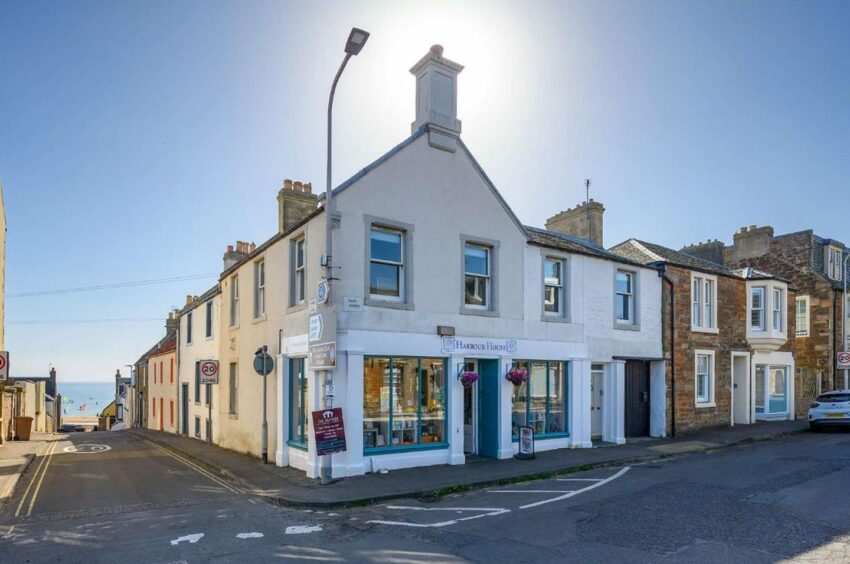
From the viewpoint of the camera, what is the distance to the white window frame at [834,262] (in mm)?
30609

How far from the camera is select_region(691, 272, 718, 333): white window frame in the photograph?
70.9 feet

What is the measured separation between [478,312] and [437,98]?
5.68 m

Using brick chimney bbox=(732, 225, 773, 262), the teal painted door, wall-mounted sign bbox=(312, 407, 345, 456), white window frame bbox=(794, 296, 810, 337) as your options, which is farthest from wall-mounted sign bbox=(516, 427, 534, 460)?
brick chimney bbox=(732, 225, 773, 262)

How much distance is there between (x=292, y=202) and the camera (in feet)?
58.2

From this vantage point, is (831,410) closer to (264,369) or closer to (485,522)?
(485,522)

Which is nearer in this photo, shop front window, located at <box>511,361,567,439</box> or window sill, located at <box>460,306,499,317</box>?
window sill, located at <box>460,306,499,317</box>

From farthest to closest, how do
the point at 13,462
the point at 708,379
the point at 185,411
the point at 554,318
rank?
the point at 185,411, the point at 708,379, the point at 554,318, the point at 13,462

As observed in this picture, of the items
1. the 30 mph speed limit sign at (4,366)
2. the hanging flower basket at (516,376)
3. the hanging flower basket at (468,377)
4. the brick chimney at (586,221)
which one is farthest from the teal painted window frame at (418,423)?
the 30 mph speed limit sign at (4,366)

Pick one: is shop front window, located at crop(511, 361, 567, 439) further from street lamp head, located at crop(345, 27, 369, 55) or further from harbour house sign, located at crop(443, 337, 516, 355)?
street lamp head, located at crop(345, 27, 369, 55)

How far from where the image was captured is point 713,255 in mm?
30750

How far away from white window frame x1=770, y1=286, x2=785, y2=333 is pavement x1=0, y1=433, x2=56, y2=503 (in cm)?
2597

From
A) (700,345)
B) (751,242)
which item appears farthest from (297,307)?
(751,242)

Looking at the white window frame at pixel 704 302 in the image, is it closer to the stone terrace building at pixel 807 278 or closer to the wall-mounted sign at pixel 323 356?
the stone terrace building at pixel 807 278

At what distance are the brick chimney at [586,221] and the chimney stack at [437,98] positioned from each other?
9.65 m
